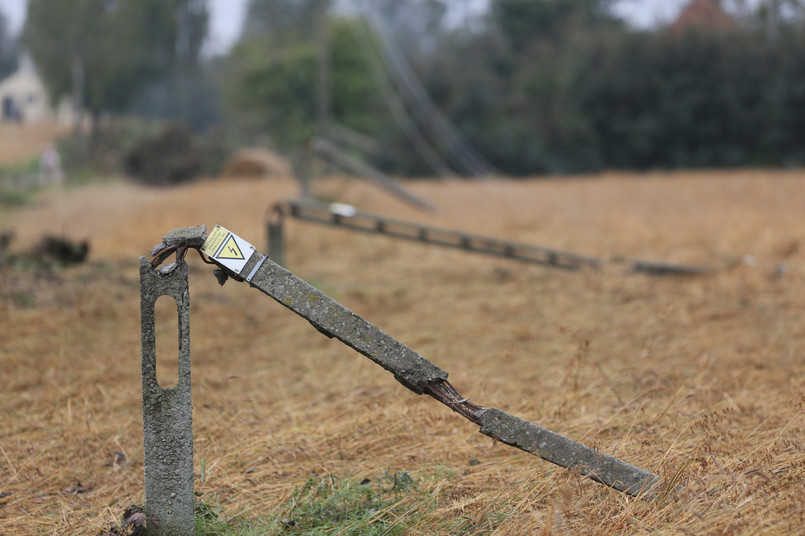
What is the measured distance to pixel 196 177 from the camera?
2572 centimetres

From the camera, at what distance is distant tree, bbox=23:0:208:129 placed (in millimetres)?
29094

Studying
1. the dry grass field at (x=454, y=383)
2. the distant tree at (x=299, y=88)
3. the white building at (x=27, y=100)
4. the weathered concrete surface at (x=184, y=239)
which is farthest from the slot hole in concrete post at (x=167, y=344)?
the distant tree at (x=299, y=88)

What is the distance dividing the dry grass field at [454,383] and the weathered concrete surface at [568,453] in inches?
2.2

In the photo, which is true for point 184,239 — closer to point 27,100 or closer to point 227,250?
point 227,250

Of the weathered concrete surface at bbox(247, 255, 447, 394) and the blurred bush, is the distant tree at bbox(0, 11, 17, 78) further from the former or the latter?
the weathered concrete surface at bbox(247, 255, 447, 394)

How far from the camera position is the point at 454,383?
4320 mm

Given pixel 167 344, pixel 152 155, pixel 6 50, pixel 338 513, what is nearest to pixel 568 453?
pixel 338 513

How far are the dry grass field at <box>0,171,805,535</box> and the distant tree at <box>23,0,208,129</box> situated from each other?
22917mm

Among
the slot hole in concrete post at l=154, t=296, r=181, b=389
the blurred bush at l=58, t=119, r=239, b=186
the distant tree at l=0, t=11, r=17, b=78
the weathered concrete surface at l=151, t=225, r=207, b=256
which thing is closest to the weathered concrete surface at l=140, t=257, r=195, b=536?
the weathered concrete surface at l=151, t=225, r=207, b=256

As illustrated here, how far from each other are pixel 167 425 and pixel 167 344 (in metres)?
3.15

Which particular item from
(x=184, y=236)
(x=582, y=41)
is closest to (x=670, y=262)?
(x=184, y=236)

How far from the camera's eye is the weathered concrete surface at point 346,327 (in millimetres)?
2377

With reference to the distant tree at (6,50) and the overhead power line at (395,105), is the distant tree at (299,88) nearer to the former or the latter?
the overhead power line at (395,105)

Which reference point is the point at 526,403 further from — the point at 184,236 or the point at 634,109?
the point at 634,109
